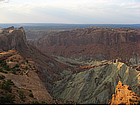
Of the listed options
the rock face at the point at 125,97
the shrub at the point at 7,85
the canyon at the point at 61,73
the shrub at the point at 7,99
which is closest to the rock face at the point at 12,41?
the canyon at the point at 61,73

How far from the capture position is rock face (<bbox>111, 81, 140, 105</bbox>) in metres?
6.06

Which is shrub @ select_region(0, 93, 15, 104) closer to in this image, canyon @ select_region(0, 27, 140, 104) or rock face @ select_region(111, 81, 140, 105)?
canyon @ select_region(0, 27, 140, 104)

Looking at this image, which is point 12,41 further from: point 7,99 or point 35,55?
point 7,99

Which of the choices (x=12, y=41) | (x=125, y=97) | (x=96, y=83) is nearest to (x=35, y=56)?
(x=12, y=41)

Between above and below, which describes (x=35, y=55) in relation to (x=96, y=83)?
above

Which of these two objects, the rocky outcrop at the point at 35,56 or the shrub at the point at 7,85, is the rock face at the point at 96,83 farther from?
the shrub at the point at 7,85

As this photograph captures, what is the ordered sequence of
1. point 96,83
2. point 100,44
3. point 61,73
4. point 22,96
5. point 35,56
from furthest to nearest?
point 100,44 < point 61,73 < point 35,56 < point 96,83 < point 22,96

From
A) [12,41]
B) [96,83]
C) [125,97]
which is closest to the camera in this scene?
[125,97]

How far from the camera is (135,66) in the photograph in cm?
714

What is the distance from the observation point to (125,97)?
242 inches

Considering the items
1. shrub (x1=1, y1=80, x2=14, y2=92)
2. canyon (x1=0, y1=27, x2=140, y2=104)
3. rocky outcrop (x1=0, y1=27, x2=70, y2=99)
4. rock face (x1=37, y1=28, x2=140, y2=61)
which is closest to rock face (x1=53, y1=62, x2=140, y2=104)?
Result: canyon (x1=0, y1=27, x2=140, y2=104)
